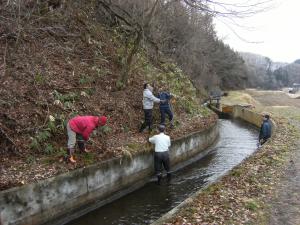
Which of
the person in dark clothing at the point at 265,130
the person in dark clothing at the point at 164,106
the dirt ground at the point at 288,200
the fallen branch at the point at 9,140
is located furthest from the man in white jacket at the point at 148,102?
the person in dark clothing at the point at 265,130

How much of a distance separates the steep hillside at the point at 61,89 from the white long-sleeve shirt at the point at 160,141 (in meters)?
0.62

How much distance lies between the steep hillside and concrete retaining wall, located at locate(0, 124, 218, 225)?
43cm

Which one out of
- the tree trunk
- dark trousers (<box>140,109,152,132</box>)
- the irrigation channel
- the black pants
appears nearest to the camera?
the irrigation channel

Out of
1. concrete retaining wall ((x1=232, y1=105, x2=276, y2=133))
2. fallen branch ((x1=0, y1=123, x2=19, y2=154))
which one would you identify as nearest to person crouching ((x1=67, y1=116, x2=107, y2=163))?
fallen branch ((x1=0, y1=123, x2=19, y2=154))

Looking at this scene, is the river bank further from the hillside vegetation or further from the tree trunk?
the tree trunk

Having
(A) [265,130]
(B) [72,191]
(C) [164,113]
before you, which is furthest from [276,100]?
(B) [72,191]

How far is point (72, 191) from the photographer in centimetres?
1188

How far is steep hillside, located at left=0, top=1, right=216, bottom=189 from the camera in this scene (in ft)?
41.9

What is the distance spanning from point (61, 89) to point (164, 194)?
6.39 metres

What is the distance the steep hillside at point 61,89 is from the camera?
41.9 ft

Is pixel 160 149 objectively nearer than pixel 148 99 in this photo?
Yes

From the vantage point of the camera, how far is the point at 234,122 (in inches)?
1551

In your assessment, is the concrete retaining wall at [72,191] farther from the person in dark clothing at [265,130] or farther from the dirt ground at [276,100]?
the dirt ground at [276,100]

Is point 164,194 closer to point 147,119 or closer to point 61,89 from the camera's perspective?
point 147,119
